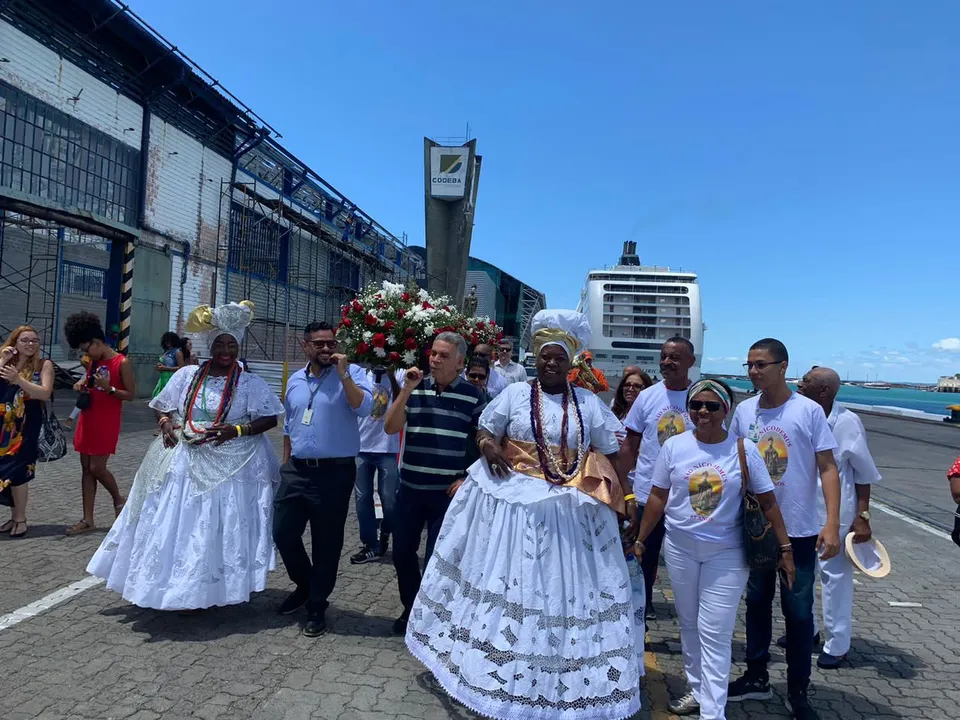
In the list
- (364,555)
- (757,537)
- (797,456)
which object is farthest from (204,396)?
(797,456)

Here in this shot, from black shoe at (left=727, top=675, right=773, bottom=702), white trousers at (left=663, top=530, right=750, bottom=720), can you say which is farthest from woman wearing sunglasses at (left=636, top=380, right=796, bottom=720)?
black shoe at (left=727, top=675, right=773, bottom=702)

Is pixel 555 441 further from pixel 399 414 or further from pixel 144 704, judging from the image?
pixel 144 704

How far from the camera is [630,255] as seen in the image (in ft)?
183

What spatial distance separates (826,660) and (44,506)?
7247 millimetres

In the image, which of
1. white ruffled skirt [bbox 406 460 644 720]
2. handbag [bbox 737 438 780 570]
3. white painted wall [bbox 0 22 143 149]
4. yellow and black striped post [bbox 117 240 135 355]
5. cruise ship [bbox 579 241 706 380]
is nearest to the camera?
white ruffled skirt [bbox 406 460 644 720]

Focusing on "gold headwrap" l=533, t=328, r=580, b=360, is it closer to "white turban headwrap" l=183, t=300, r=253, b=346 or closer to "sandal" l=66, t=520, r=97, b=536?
"white turban headwrap" l=183, t=300, r=253, b=346

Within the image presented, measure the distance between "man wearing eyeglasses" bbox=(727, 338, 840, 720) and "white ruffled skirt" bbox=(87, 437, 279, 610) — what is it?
9.64ft

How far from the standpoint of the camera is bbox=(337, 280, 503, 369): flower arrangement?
460 centimetres

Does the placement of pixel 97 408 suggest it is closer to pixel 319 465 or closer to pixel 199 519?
pixel 199 519

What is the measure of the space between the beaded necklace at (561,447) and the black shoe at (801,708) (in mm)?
1570

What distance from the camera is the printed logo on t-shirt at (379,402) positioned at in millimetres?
4691

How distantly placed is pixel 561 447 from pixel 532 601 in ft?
2.41

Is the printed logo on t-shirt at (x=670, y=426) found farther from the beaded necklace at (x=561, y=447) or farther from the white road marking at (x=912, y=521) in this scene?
the white road marking at (x=912, y=521)

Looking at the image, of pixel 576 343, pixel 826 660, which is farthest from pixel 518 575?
Answer: pixel 826 660
